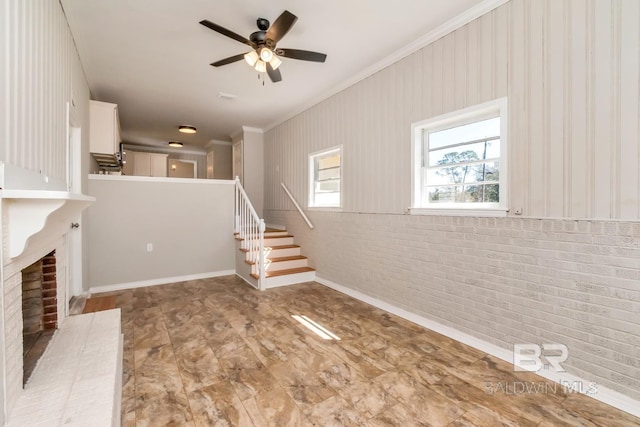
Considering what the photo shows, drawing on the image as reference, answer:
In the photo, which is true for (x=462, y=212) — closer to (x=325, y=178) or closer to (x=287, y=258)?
(x=325, y=178)

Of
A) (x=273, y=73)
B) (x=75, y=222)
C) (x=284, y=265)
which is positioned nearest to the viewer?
(x=273, y=73)

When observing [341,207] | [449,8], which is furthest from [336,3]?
[341,207]

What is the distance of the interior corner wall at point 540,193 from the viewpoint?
1.87m

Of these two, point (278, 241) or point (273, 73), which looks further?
point (278, 241)

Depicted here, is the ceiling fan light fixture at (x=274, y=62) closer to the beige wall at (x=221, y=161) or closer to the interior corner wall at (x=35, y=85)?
the interior corner wall at (x=35, y=85)

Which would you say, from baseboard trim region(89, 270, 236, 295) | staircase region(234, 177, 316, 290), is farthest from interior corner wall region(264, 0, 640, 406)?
baseboard trim region(89, 270, 236, 295)

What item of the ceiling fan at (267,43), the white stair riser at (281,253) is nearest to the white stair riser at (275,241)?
the white stair riser at (281,253)

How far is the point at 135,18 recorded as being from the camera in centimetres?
268

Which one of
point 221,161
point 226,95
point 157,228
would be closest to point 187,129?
point 221,161

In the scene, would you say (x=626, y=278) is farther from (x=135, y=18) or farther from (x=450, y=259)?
(x=135, y=18)

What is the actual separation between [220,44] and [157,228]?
295 centimetres

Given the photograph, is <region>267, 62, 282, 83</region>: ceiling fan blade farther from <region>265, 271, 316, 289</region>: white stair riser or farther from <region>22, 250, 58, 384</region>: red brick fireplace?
<region>265, 271, 316, 289</region>: white stair riser

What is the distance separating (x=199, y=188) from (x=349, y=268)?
2850 mm

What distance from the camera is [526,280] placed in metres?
2.30
